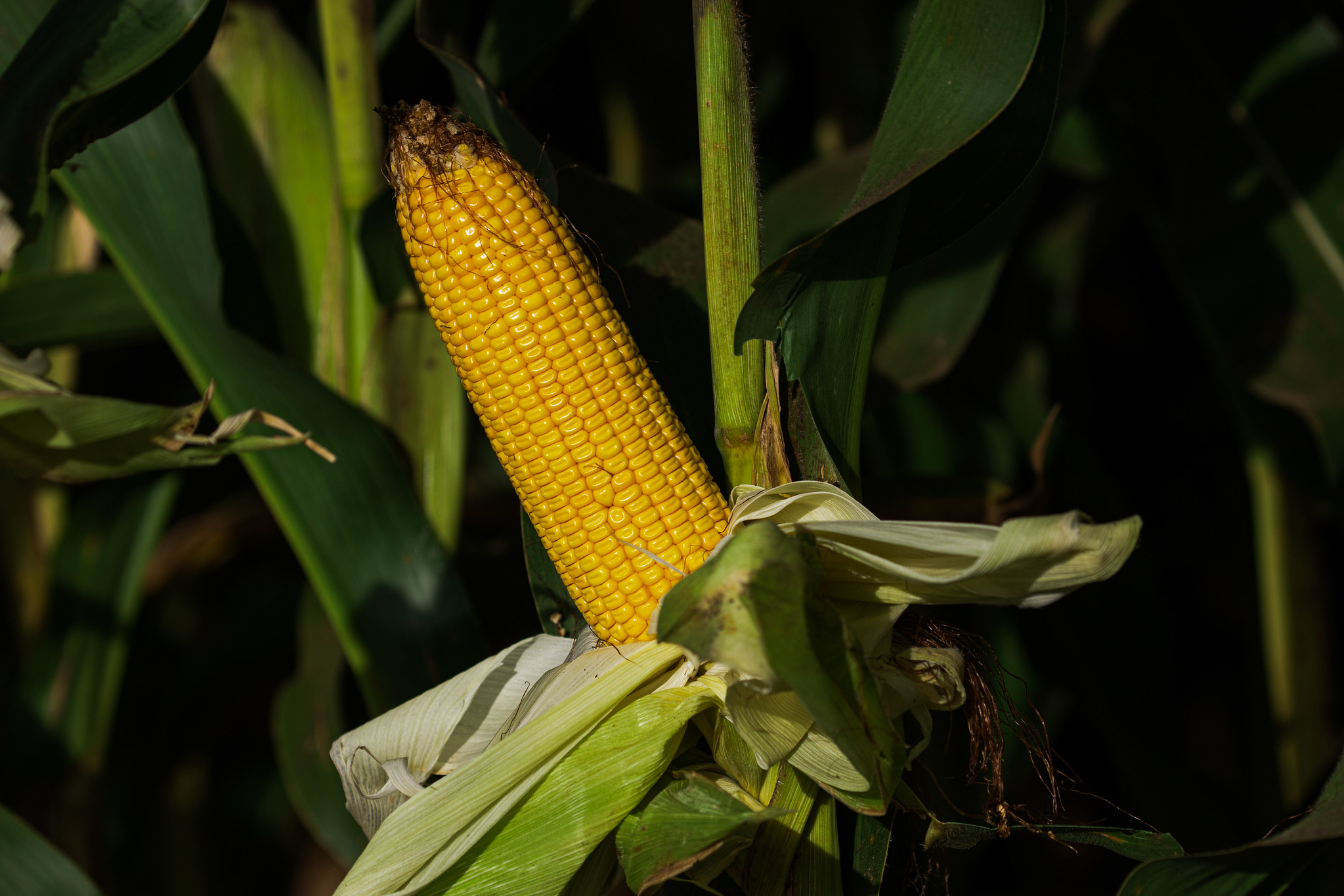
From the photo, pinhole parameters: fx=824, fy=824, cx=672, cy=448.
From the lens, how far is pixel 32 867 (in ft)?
2.63

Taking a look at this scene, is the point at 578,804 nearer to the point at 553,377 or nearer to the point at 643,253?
the point at 553,377

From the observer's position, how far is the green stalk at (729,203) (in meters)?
0.51

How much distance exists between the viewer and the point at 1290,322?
109cm

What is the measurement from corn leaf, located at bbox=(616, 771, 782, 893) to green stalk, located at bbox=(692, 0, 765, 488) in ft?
0.72

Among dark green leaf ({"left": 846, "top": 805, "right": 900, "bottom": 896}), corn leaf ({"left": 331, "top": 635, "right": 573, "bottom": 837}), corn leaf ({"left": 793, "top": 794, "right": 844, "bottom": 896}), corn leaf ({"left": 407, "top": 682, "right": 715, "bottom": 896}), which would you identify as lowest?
dark green leaf ({"left": 846, "top": 805, "right": 900, "bottom": 896})

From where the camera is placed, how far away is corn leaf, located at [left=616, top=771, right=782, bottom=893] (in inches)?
17.4

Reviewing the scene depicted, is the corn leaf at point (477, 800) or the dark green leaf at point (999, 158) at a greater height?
the dark green leaf at point (999, 158)

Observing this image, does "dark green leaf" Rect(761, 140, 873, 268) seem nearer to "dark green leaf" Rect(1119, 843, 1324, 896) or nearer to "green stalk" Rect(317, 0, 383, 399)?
"green stalk" Rect(317, 0, 383, 399)

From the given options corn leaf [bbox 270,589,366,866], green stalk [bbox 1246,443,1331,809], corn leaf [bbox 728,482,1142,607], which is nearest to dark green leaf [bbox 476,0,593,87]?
corn leaf [bbox 728,482,1142,607]

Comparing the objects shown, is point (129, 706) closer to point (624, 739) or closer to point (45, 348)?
point (45, 348)

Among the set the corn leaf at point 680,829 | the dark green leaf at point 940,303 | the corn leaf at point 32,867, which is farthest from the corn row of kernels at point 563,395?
the corn leaf at point 32,867

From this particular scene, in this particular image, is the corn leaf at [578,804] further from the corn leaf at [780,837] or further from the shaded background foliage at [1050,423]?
the shaded background foliage at [1050,423]

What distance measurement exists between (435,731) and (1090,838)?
426mm

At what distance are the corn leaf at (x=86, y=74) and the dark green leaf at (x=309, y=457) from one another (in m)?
0.29
